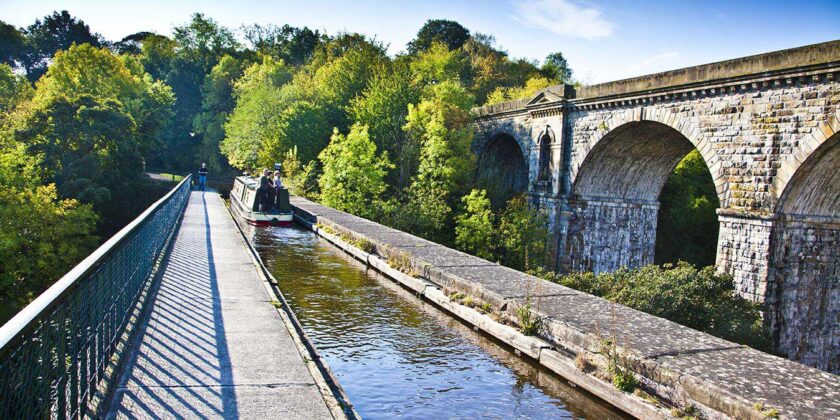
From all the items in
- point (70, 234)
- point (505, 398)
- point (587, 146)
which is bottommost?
point (70, 234)

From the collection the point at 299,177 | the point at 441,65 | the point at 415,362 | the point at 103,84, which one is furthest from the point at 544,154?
the point at 103,84

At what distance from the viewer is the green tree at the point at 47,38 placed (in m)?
65.6

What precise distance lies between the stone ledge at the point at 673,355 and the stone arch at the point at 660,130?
975cm

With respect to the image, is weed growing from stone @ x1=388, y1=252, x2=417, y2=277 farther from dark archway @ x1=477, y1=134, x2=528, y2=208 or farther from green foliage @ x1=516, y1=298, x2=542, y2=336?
dark archway @ x1=477, y1=134, x2=528, y2=208

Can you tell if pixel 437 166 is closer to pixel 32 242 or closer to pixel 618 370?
pixel 32 242

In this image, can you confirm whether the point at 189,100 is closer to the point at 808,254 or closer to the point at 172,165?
the point at 172,165

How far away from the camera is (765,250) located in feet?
41.2

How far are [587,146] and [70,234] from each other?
70.8 ft

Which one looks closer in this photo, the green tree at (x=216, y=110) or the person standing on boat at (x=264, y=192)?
the person standing on boat at (x=264, y=192)

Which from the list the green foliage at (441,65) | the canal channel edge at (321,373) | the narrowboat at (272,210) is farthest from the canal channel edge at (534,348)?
the green foliage at (441,65)

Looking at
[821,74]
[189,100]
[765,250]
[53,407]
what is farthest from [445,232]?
[189,100]

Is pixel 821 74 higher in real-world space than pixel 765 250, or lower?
higher

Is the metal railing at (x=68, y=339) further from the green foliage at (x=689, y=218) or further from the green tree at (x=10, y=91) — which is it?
the green tree at (x=10, y=91)

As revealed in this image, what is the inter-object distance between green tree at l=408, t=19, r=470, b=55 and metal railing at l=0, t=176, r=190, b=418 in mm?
60148
